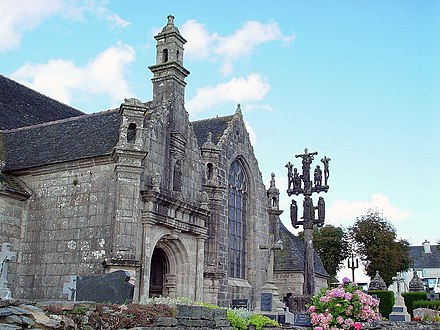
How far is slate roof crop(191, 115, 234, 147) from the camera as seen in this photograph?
22.1 meters

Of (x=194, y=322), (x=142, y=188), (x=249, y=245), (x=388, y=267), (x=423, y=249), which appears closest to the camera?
(x=194, y=322)

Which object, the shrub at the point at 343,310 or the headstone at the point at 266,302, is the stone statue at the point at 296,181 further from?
the shrub at the point at 343,310

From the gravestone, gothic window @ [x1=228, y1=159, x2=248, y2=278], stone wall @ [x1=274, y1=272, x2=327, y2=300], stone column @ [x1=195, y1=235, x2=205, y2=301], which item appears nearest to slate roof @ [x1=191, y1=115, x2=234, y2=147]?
gothic window @ [x1=228, y1=159, x2=248, y2=278]

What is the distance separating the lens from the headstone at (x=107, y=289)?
10.6 m

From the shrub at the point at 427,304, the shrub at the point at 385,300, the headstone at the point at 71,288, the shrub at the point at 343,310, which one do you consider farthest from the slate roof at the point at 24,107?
the shrub at the point at 427,304

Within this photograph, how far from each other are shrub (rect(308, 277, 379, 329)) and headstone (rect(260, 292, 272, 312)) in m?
5.84

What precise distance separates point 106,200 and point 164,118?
3496 mm

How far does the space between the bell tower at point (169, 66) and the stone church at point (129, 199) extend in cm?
4

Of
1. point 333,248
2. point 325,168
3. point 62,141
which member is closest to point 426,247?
point 333,248

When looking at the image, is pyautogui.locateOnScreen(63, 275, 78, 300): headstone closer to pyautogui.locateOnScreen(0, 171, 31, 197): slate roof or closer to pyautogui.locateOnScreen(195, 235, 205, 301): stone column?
pyautogui.locateOnScreen(0, 171, 31, 197): slate roof

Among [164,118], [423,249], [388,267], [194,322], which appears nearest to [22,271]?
[164,118]

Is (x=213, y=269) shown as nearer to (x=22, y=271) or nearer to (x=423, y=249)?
(x=22, y=271)

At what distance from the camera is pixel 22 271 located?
52.6 ft

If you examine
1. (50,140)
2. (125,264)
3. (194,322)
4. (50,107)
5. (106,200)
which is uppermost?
(50,107)
